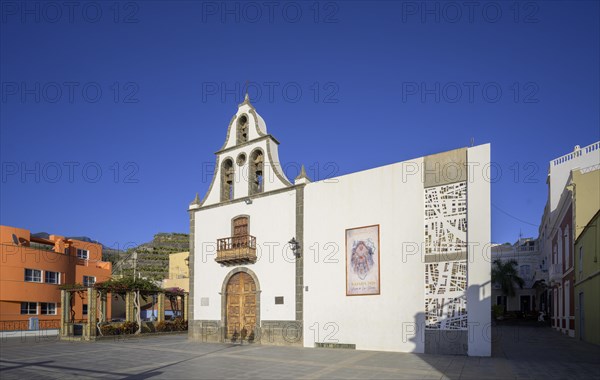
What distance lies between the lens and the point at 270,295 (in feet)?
63.3

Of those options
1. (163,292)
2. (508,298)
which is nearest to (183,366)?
(163,292)

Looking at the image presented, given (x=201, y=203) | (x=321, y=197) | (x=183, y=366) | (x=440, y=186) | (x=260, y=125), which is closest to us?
(x=183, y=366)

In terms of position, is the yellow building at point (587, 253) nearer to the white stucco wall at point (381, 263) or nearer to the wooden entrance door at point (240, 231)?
the white stucco wall at point (381, 263)

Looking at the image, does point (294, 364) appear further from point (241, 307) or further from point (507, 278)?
point (507, 278)

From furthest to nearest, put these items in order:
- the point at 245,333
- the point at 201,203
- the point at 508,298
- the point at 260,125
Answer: the point at 508,298 < the point at 201,203 < the point at 260,125 < the point at 245,333

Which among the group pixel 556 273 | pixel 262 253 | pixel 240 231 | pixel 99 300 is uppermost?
pixel 240 231

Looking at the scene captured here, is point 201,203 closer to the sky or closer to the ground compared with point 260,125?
closer to the ground

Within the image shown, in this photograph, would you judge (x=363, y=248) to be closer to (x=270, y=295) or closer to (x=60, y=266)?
(x=270, y=295)

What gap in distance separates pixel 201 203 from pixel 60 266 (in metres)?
17.4

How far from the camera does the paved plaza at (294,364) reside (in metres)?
10.9

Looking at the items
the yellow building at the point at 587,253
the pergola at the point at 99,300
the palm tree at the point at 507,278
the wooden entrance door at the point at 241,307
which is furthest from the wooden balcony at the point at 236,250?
the palm tree at the point at 507,278

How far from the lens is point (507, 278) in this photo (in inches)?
1706

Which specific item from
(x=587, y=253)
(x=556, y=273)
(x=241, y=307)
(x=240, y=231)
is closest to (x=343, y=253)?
(x=240, y=231)

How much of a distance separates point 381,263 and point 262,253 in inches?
233
